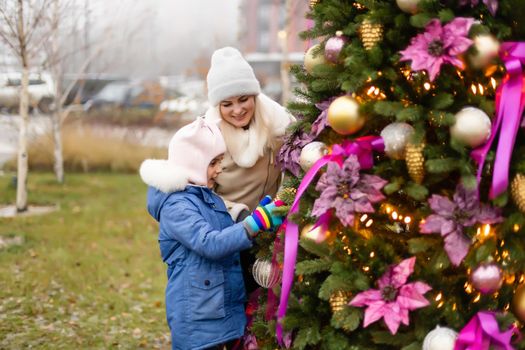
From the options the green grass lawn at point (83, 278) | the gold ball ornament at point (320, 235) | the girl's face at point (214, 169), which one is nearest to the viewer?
the gold ball ornament at point (320, 235)

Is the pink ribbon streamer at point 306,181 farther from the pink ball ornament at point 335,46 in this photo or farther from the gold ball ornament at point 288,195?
the pink ball ornament at point 335,46

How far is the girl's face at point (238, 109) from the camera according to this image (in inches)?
135

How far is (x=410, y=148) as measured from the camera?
2.43 metres

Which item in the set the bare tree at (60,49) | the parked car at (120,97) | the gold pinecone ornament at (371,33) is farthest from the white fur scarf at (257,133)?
the parked car at (120,97)

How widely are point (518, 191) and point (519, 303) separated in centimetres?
48

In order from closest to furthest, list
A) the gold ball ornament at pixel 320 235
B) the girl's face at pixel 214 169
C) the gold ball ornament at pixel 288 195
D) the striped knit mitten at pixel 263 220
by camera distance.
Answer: the gold ball ornament at pixel 320 235 < the gold ball ornament at pixel 288 195 < the striped knit mitten at pixel 263 220 < the girl's face at pixel 214 169

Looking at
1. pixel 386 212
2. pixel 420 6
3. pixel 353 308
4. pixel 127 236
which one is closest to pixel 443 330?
pixel 353 308

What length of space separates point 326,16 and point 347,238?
2.85 ft

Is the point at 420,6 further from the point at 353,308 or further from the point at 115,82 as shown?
the point at 115,82

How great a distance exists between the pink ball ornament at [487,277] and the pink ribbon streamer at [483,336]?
12 cm

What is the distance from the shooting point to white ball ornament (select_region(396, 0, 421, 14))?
7.87 feet

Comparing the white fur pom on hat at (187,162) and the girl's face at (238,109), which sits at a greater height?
the girl's face at (238,109)


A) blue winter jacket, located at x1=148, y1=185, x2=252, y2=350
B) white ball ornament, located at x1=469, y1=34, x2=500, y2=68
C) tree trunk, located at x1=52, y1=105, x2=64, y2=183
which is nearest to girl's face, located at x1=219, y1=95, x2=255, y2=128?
blue winter jacket, located at x1=148, y1=185, x2=252, y2=350

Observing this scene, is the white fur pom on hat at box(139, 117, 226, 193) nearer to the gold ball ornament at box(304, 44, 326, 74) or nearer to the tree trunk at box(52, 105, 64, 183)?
the gold ball ornament at box(304, 44, 326, 74)
